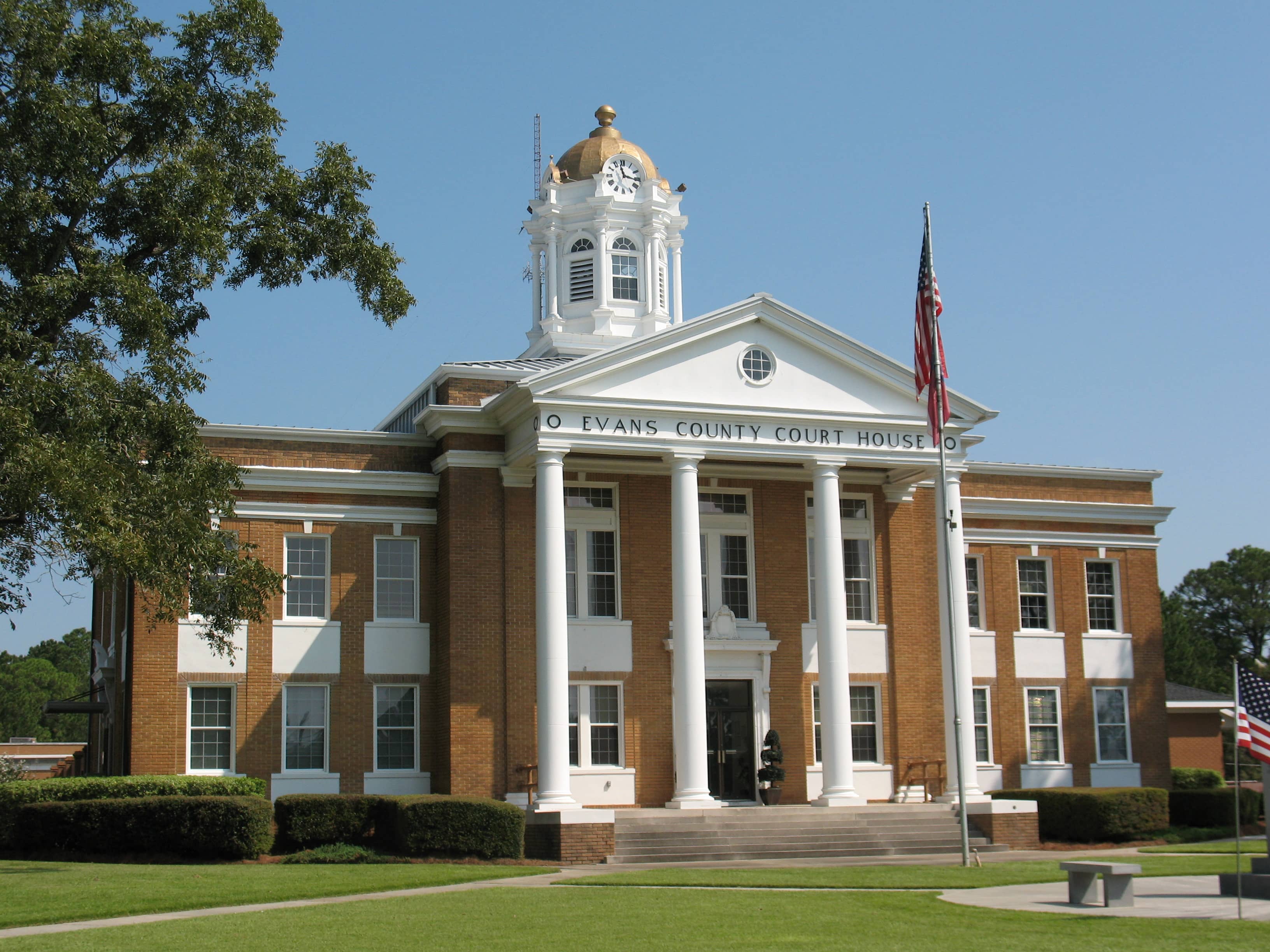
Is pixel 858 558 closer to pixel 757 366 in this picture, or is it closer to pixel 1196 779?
pixel 757 366

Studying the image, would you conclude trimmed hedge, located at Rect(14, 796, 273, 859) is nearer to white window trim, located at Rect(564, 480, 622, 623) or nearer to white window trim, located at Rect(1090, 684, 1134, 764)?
white window trim, located at Rect(564, 480, 622, 623)

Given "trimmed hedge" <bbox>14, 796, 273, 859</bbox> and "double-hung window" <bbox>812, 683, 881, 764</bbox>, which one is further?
"double-hung window" <bbox>812, 683, 881, 764</bbox>

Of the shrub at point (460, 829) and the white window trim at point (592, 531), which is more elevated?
the white window trim at point (592, 531)

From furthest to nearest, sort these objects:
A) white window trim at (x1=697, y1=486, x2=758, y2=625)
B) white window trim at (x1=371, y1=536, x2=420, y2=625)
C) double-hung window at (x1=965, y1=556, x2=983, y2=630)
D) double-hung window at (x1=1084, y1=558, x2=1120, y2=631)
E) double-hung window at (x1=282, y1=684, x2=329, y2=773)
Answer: double-hung window at (x1=1084, y1=558, x2=1120, y2=631) < double-hung window at (x1=965, y1=556, x2=983, y2=630) < white window trim at (x1=697, y1=486, x2=758, y2=625) < white window trim at (x1=371, y1=536, x2=420, y2=625) < double-hung window at (x1=282, y1=684, x2=329, y2=773)

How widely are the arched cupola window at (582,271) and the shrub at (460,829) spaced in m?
17.6

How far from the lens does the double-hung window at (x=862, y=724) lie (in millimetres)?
34250

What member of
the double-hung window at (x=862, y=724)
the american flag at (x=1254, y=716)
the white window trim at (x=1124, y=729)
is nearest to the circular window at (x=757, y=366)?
the double-hung window at (x=862, y=724)

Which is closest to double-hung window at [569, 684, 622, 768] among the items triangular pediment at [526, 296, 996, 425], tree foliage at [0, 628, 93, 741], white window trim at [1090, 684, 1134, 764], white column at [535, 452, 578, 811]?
white column at [535, 452, 578, 811]

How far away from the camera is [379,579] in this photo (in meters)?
33.0

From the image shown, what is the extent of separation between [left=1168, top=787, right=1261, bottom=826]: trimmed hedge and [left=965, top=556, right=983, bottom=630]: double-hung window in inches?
244

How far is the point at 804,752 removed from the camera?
3375 centimetres

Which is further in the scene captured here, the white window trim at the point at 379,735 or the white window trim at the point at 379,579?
the white window trim at the point at 379,579

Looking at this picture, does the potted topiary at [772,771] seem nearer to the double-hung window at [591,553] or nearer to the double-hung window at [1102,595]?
the double-hung window at [591,553]

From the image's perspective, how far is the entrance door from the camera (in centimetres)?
3325
